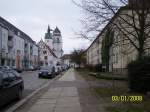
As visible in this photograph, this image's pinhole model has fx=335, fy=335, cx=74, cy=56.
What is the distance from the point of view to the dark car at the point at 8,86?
40.4ft

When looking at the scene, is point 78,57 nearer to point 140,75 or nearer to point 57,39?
point 57,39

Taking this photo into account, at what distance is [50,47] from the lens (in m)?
160

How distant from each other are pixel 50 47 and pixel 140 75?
14529cm

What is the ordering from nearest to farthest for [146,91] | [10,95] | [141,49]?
1. [10,95]
2. [146,91]
3. [141,49]

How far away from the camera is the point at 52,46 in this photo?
6545 inches

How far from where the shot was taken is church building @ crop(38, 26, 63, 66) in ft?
483

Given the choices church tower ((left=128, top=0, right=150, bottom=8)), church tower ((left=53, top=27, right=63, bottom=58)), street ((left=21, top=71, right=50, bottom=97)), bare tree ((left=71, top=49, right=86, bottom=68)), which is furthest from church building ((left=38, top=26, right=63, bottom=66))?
church tower ((left=128, top=0, right=150, bottom=8))

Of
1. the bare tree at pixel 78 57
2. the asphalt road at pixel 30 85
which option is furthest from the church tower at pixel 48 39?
the asphalt road at pixel 30 85

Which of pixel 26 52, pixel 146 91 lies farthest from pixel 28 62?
pixel 146 91

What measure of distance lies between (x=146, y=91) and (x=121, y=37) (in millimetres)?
7268

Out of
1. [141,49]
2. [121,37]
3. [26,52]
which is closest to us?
[141,49]

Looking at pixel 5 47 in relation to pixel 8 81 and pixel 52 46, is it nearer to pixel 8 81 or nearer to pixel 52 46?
pixel 8 81

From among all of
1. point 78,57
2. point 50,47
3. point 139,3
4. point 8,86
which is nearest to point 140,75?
point 139,3

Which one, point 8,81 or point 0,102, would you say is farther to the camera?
point 8,81
